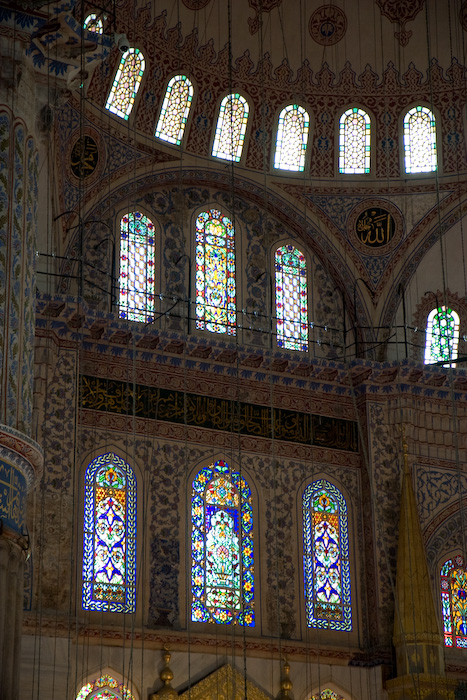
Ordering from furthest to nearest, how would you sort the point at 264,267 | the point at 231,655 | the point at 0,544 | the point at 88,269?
the point at 264,267 < the point at 88,269 < the point at 231,655 < the point at 0,544

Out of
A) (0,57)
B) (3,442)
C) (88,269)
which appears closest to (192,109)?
(88,269)

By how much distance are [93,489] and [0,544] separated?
549cm

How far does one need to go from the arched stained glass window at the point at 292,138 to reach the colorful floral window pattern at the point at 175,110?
4.44 ft

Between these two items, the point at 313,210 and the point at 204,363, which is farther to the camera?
the point at 313,210

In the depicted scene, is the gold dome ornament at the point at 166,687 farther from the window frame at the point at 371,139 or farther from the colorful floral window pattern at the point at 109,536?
the window frame at the point at 371,139

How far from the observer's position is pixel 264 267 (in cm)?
1841

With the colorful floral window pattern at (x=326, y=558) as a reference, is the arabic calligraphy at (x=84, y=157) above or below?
above

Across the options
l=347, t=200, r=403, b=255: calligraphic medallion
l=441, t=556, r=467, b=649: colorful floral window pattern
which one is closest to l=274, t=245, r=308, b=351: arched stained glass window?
l=347, t=200, r=403, b=255: calligraphic medallion

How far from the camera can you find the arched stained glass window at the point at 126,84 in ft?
57.2

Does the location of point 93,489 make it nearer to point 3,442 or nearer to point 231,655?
point 231,655

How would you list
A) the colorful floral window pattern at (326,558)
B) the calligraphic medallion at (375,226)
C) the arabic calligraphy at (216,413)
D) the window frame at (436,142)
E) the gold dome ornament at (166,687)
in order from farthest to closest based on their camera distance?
1. the window frame at (436,142)
2. the calligraphic medallion at (375,226)
3. the colorful floral window pattern at (326,558)
4. the arabic calligraphy at (216,413)
5. the gold dome ornament at (166,687)

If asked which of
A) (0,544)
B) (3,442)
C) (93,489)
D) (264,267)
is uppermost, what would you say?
(264,267)

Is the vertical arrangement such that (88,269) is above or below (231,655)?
above

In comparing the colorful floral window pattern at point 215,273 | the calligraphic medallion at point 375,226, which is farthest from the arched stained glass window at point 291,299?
the calligraphic medallion at point 375,226
